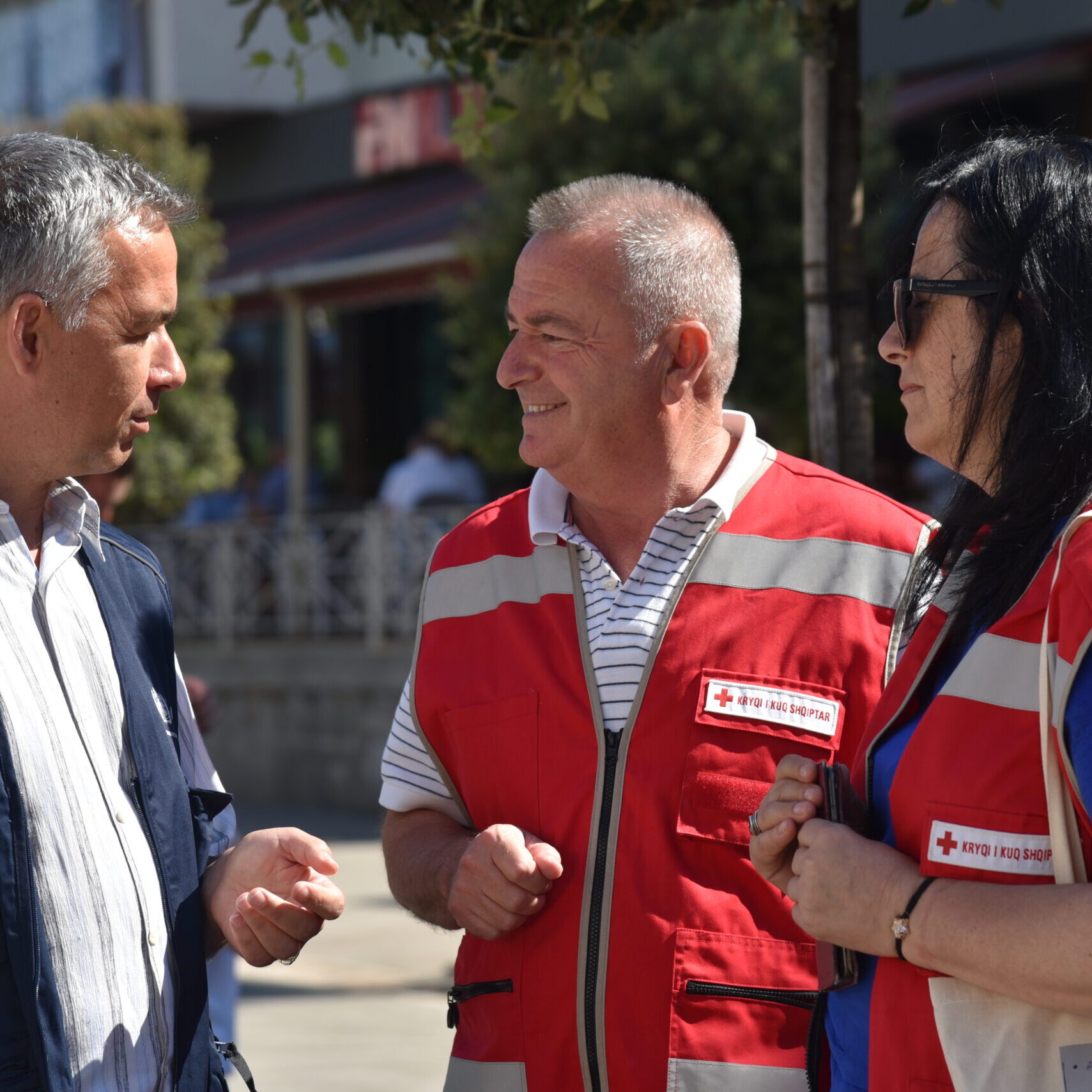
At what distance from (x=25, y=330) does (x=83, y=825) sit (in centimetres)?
71

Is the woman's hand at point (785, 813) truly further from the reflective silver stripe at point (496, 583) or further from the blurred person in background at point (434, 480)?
the blurred person in background at point (434, 480)

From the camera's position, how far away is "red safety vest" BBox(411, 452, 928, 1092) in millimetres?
2428

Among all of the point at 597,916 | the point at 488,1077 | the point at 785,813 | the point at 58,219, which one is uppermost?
the point at 58,219

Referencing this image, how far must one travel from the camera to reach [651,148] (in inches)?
391

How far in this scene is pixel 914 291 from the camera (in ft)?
6.82

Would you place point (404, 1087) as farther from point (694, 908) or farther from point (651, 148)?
point (651, 148)

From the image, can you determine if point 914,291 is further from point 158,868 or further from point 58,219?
point 158,868

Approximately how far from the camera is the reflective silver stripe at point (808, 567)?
2621 mm

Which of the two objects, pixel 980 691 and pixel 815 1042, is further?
pixel 815 1042

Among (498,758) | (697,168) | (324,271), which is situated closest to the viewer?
(498,758)

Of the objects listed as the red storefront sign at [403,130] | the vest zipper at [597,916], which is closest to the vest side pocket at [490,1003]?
the vest zipper at [597,916]

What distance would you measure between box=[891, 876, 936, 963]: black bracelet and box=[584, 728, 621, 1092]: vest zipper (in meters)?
0.67

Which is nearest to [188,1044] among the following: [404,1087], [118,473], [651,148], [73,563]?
[73,563]

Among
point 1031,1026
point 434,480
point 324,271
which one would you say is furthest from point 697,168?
point 1031,1026
